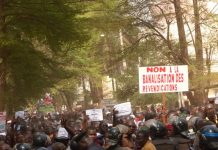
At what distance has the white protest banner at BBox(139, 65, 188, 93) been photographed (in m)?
13.9

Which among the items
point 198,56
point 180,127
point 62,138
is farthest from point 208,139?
point 198,56

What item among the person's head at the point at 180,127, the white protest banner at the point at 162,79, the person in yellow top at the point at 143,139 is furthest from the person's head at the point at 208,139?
the white protest banner at the point at 162,79

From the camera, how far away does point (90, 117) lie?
17953 millimetres

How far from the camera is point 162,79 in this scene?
14.0 metres

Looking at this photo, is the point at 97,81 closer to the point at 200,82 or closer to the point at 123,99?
the point at 123,99

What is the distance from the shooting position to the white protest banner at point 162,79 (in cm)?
1395

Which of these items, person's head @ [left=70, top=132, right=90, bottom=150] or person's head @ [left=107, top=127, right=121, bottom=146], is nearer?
person's head @ [left=70, top=132, right=90, bottom=150]

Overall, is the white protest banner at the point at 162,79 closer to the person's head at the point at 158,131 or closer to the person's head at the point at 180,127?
the person's head at the point at 180,127

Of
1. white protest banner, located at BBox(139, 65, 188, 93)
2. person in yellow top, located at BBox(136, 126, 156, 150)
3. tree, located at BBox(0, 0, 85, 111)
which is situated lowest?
person in yellow top, located at BBox(136, 126, 156, 150)

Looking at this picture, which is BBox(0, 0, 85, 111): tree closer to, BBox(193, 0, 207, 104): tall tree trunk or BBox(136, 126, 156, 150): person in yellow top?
BBox(193, 0, 207, 104): tall tree trunk

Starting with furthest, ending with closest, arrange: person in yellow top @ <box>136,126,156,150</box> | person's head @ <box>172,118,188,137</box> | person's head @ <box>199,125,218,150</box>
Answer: person's head @ <box>172,118,188,137</box>, person in yellow top @ <box>136,126,156,150</box>, person's head @ <box>199,125,218,150</box>

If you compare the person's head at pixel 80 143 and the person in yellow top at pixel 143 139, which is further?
the person in yellow top at pixel 143 139

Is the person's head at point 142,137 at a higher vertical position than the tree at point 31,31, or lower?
lower

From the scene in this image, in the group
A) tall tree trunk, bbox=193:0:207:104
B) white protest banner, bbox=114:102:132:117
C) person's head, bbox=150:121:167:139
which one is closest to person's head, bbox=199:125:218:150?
person's head, bbox=150:121:167:139
